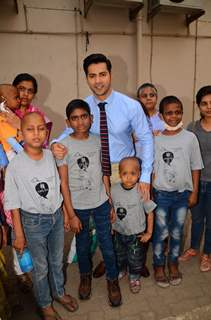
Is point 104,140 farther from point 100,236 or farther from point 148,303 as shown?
point 148,303

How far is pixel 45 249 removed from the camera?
2.37 metres

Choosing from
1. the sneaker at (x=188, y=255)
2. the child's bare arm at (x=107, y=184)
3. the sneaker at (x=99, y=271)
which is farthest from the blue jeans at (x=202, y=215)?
the sneaker at (x=99, y=271)

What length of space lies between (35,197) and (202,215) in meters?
1.87

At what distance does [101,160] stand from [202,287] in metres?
1.65

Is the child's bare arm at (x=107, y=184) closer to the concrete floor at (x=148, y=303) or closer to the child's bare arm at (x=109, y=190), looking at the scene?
the child's bare arm at (x=109, y=190)

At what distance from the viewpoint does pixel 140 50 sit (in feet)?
16.7

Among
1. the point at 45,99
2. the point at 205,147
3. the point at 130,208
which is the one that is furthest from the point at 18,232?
the point at 45,99

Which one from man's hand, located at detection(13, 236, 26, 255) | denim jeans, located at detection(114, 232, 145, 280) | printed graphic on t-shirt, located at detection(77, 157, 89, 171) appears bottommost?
denim jeans, located at detection(114, 232, 145, 280)

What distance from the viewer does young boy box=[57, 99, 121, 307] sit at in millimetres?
2422

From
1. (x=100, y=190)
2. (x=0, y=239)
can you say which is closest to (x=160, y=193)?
(x=100, y=190)

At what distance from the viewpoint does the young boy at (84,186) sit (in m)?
2.42

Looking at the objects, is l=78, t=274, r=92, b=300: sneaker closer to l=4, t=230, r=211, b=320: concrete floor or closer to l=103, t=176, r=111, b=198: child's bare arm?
l=4, t=230, r=211, b=320: concrete floor

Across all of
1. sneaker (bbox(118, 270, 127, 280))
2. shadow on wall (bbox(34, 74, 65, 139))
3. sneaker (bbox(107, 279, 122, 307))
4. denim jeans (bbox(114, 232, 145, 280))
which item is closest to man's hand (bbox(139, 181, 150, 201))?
denim jeans (bbox(114, 232, 145, 280))

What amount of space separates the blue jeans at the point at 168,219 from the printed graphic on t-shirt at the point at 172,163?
0.45ft
